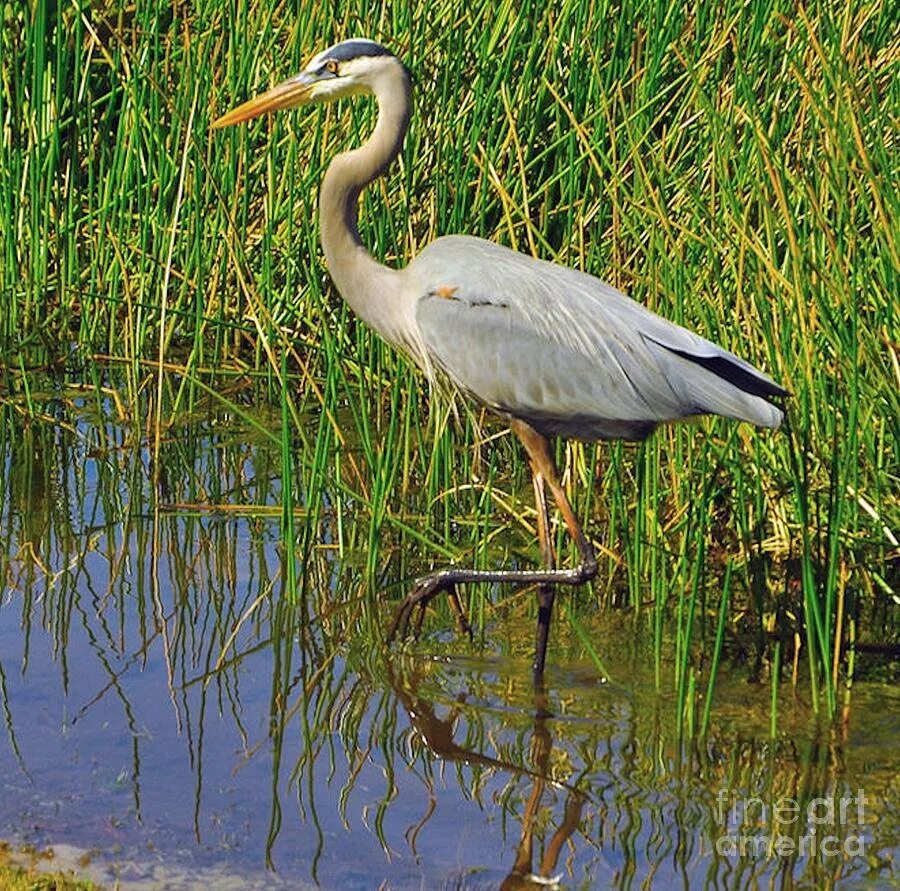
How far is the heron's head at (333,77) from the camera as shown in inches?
183

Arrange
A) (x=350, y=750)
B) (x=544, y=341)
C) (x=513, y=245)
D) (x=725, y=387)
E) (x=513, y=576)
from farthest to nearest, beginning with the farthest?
(x=513, y=245) < (x=544, y=341) < (x=513, y=576) < (x=725, y=387) < (x=350, y=750)

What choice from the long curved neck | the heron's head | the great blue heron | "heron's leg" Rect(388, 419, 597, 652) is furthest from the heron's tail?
the heron's head

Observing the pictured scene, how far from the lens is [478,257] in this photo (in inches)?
176

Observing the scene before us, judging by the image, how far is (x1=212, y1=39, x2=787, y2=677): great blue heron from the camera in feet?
14.1

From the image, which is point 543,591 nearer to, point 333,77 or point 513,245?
point 513,245

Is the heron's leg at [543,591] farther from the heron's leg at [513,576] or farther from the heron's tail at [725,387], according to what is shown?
the heron's tail at [725,387]

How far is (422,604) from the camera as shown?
4.37 metres

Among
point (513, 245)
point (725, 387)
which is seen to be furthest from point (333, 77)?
point (725, 387)

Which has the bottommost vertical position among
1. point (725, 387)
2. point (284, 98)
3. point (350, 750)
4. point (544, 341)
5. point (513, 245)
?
point (350, 750)

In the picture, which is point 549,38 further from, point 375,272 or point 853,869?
point 853,869

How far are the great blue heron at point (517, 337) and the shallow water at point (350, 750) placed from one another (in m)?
0.23

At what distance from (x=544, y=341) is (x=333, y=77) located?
896 millimetres

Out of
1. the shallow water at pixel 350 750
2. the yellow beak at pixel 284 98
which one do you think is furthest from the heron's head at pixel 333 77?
the shallow water at pixel 350 750

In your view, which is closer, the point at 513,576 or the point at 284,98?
the point at 513,576
